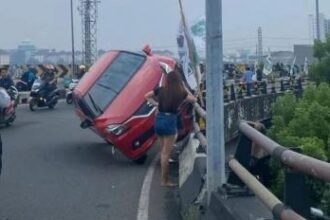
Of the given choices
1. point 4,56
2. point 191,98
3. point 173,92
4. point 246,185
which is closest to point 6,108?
point 191,98

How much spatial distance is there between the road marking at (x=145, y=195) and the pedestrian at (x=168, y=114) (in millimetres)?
321

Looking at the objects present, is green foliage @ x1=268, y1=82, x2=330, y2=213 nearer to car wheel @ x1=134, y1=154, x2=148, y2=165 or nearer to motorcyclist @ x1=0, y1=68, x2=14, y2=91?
car wheel @ x1=134, y1=154, x2=148, y2=165

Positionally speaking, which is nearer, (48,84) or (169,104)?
(169,104)

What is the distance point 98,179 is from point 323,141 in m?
4.07

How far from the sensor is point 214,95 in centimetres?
711

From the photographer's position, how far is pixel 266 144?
17.1 feet

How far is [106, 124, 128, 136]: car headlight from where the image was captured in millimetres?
13273

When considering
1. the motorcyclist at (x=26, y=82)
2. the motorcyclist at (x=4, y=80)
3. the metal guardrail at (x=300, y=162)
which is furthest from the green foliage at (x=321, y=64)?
the motorcyclist at (x=26, y=82)

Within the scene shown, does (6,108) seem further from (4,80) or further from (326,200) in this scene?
(326,200)

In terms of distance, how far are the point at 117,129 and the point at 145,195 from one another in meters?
2.94

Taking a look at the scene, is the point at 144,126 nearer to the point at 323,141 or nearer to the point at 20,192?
the point at 20,192

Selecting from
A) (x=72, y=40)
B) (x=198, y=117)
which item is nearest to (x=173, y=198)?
(x=198, y=117)

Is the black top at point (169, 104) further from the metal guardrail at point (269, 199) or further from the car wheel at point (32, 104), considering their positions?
the car wheel at point (32, 104)

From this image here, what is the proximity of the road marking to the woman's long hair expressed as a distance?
4.14 ft
